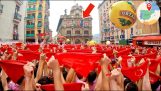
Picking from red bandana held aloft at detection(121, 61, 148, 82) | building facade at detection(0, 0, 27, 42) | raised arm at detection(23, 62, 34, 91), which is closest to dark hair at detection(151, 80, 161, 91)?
red bandana held aloft at detection(121, 61, 148, 82)

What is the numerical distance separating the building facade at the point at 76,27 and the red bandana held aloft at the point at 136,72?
99.3 metres

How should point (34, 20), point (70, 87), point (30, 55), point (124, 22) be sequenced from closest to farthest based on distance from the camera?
point (70, 87)
point (30, 55)
point (124, 22)
point (34, 20)

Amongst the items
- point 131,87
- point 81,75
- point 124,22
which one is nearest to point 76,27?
point 124,22

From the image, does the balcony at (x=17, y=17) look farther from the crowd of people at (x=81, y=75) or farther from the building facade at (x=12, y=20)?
the crowd of people at (x=81, y=75)

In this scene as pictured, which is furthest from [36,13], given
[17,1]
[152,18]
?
[152,18]

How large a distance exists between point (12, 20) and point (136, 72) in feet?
102

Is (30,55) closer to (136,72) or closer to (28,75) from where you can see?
(136,72)

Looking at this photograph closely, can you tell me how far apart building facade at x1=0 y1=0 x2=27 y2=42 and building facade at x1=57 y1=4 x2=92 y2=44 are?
214 feet

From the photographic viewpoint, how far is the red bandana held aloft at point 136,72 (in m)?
4.41

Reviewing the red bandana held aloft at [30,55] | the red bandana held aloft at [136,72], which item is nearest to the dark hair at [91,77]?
the red bandana held aloft at [136,72]

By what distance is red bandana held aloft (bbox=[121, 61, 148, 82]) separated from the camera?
4406 millimetres

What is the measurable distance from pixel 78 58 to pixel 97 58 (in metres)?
0.33

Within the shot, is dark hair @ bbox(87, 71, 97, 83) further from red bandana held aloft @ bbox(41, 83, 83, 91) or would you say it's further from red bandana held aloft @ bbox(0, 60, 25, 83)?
red bandana held aloft @ bbox(0, 60, 25, 83)

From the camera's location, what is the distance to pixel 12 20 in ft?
110
